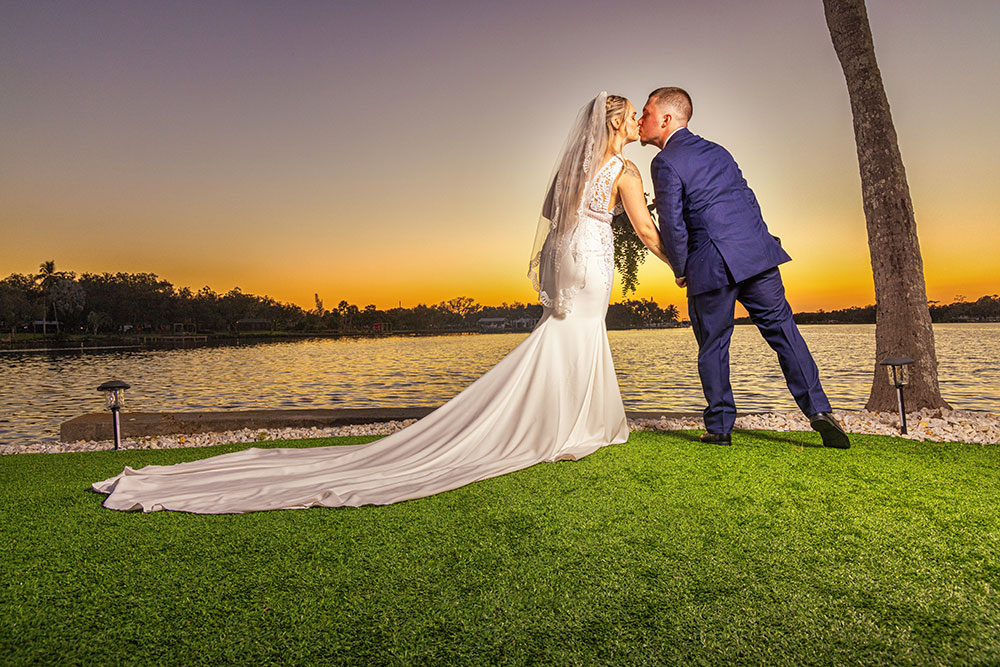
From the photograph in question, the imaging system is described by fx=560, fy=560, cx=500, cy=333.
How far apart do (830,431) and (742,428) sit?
131 centimetres

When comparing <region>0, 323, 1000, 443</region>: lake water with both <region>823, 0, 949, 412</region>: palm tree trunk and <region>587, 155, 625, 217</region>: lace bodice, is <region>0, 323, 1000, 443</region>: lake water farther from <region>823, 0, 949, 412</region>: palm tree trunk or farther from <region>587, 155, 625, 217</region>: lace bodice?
<region>587, 155, 625, 217</region>: lace bodice

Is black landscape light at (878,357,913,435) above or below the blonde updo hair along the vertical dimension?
below

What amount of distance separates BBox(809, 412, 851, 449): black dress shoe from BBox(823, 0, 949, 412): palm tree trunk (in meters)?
3.04

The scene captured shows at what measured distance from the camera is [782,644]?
1.56m

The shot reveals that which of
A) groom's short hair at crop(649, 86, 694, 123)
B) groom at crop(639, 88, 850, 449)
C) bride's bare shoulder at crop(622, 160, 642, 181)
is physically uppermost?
groom's short hair at crop(649, 86, 694, 123)

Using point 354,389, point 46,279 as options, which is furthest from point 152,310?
point 354,389

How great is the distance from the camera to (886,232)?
6387 mm

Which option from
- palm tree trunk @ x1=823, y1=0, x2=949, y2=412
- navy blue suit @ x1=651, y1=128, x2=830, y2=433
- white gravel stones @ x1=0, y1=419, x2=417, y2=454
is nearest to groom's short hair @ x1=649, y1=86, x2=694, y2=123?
navy blue suit @ x1=651, y1=128, x2=830, y2=433

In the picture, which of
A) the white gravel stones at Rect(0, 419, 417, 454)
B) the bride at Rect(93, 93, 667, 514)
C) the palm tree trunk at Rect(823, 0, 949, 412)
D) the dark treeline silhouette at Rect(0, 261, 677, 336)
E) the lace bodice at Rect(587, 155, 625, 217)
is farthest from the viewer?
the dark treeline silhouette at Rect(0, 261, 677, 336)

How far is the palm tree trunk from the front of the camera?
A: 20.9ft

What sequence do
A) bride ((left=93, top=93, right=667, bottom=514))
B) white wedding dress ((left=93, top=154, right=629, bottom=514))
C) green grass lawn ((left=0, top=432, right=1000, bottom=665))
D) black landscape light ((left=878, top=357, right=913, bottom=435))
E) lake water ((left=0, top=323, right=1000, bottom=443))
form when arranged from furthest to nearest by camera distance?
lake water ((left=0, top=323, right=1000, bottom=443)) < black landscape light ((left=878, top=357, right=913, bottom=435)) < bride ((left=93, top=93, right=667, bottom=514)) < white wedding dress ((left=93, top=154, right=629, bottom=514)) < green grass lawn ((left=0, top=432, right=1000, bottom=665))

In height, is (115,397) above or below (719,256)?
below

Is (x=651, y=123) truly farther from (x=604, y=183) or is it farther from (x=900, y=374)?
(x=900, y=374)

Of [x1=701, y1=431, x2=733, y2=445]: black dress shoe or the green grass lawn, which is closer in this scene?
the green grass lawn
